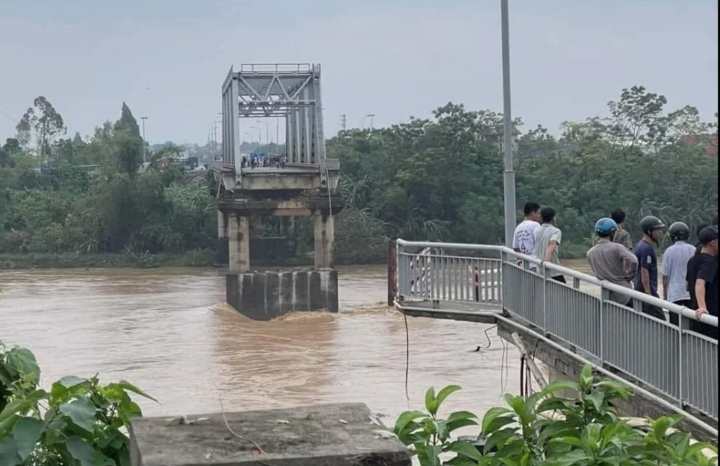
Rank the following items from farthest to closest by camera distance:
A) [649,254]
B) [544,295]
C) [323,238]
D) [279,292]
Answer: [323,238]
[279,292]
[544,295]
[649,254]

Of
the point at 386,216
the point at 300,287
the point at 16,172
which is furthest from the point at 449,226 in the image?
the point at 16,172

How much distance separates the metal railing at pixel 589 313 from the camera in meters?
6.81

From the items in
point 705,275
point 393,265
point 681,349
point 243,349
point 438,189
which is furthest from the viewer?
point 438,189

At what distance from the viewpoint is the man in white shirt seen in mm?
11109

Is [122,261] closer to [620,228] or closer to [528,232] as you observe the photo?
[528,232]

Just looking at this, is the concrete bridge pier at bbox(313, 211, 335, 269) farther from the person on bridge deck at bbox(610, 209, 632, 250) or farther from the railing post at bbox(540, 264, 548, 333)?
the railing post at bbox(540, 264, 548, 333)

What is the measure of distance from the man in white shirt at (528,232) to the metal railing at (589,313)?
0.40 feet

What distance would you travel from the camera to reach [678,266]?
28.5ft

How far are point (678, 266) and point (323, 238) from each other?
39928 mm

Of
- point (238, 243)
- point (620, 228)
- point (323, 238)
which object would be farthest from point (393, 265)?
A: point (238, 243)

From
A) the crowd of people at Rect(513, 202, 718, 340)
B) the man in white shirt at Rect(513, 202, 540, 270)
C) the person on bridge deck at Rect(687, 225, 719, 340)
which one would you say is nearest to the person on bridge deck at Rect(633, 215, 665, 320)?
the crowd of people at Rect(513, 202, 718, 340)

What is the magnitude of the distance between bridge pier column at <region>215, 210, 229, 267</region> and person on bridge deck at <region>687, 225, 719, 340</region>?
5327 centimetres

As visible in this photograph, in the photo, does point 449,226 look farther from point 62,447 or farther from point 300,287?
point 62,447

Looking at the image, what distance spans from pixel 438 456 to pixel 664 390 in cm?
493
